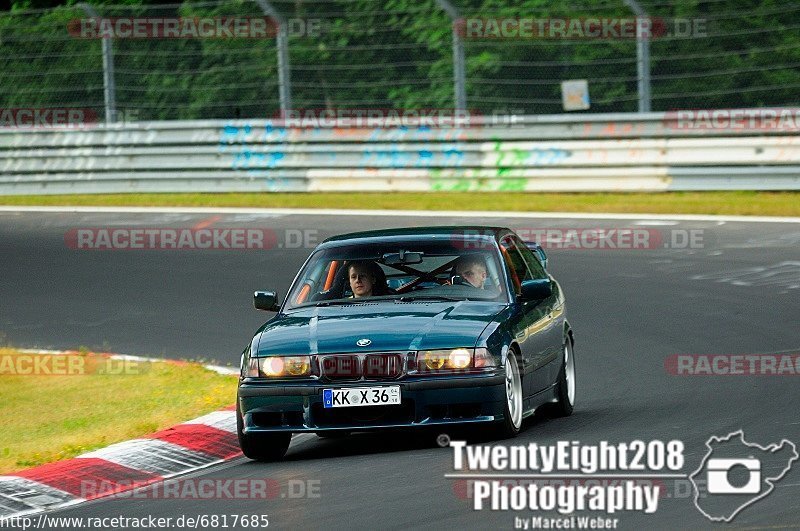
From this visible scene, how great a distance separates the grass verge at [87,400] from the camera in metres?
10.2

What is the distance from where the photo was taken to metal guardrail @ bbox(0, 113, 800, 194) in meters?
20.7

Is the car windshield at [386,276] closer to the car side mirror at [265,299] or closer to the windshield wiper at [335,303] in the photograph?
the windshield wiper at [335,303]

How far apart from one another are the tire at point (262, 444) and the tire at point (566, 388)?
1976 mm

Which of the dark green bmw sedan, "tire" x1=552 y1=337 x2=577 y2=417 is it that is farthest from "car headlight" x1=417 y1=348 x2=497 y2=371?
"tire" x1=552 y1=337 x2=577 y2=417

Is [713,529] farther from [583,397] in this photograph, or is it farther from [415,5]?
[415,5]

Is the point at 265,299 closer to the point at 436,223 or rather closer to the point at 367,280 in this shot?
the point at 367,280

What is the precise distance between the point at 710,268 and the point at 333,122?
26.5ft

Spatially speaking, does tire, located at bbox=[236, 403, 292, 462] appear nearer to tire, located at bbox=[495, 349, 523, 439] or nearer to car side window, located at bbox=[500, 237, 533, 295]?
tire, located at bbox=[495, 349, 523, 439]

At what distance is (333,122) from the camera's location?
23031 mm

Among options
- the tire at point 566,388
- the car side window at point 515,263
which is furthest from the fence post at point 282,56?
the tire at point 566,388

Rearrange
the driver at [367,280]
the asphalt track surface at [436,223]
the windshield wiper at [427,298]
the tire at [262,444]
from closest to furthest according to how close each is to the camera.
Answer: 1. the asphalt track surface at [436,223]
2. the tire at [262,444]
3. the windshield wiper at [427,298]
4. the driver at [367,280]

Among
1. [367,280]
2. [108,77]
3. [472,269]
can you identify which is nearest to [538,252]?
[472,269]

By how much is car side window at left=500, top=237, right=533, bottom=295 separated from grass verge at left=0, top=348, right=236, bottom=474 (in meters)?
2.22

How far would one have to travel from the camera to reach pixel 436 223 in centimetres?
1973
